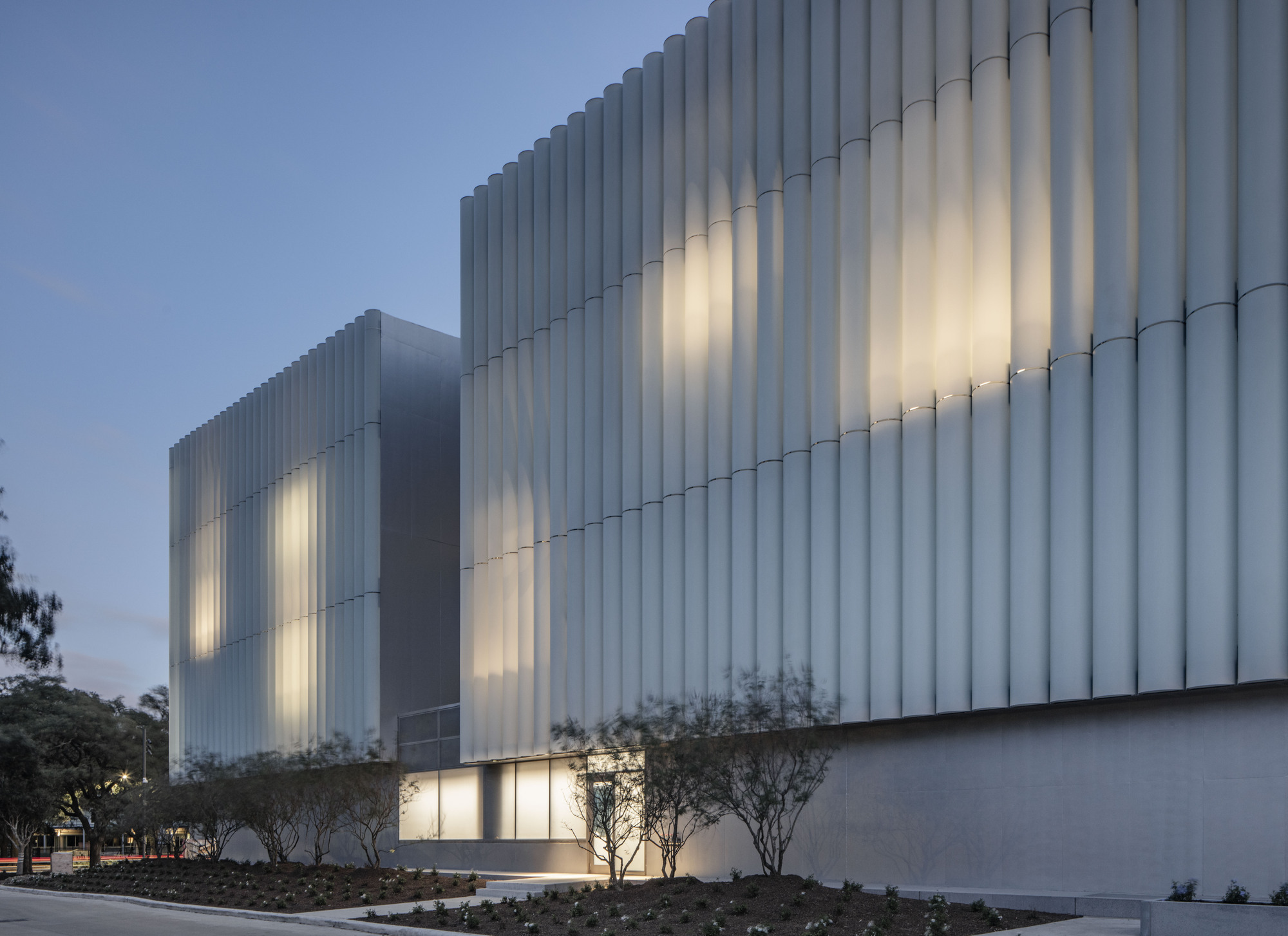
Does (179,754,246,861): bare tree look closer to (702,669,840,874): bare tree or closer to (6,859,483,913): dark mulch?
(6,859,483,913): dark mulch

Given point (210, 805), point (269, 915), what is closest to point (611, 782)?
point (269, 915)

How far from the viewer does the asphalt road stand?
75.7ft

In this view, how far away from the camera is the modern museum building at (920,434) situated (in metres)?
18.4

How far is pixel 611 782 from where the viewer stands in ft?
83.3

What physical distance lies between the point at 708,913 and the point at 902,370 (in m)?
11.0

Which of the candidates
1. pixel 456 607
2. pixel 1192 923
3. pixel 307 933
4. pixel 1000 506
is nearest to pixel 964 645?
pixel 1000 506

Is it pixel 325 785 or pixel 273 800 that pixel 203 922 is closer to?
pixel 325 785

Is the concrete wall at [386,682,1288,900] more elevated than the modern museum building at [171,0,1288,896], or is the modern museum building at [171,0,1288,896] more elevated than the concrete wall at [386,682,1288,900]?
the modern museum building at [171,0,1288,896]

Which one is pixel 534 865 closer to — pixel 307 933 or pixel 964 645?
pixel 307 933

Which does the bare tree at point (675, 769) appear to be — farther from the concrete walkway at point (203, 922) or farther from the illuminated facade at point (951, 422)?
the concrete walkway at point (203, 922)

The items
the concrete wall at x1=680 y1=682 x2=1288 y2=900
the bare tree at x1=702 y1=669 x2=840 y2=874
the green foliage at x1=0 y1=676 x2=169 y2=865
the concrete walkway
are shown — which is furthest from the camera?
the green foliage at x1=0 y1=676 x2=169 y2=865

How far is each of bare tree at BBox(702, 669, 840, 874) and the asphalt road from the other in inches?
315

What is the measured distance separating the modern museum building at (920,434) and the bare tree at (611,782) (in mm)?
1408

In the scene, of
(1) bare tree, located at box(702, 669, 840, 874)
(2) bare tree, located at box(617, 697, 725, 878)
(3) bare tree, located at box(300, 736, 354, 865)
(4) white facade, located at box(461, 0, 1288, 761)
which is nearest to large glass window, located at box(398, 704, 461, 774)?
(3) bare tree, located at box(300, 736, 354, 865)
